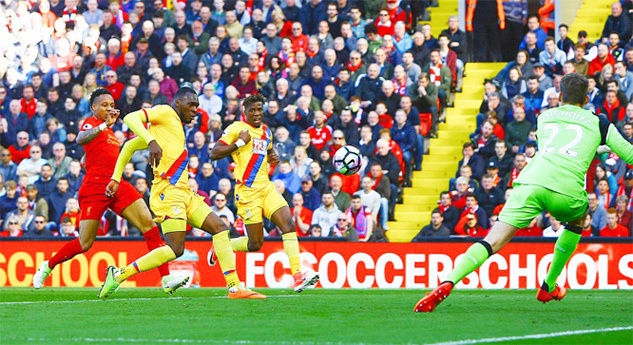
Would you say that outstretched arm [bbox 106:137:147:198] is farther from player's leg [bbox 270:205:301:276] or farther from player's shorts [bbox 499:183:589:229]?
player's shorts [bbox 499:183:589:229]

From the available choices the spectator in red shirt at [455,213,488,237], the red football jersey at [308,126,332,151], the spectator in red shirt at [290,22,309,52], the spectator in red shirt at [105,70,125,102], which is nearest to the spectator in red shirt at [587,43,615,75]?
the spectator in red shirt at [455,213,488,237]

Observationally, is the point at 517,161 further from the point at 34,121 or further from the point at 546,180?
the point at 34,121

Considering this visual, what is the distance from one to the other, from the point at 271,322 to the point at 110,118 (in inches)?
165

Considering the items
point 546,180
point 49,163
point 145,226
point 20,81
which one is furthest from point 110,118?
Result: point 20,81

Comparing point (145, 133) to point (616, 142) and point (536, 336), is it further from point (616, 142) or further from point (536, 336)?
point (536, 336)

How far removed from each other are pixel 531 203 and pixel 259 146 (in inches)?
165

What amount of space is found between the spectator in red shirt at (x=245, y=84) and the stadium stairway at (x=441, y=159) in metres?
3.74

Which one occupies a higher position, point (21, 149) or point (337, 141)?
point (337, 141)

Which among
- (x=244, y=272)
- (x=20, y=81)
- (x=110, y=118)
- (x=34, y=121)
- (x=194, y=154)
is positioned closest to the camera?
(x=110, y=118)

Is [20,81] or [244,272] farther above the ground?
[20,81]

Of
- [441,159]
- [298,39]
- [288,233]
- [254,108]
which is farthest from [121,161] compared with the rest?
[298,39]

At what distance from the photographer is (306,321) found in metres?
8.98

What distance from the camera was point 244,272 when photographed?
17.6m

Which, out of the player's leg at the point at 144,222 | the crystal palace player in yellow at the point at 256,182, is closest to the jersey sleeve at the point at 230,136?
the crystal palace player in yellow at the point at 256,182
